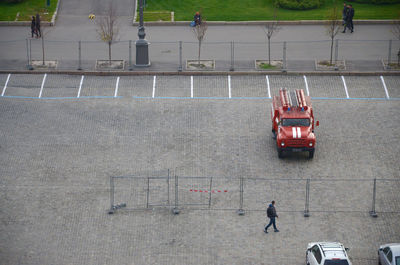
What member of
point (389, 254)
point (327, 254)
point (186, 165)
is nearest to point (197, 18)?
point (186, 165)

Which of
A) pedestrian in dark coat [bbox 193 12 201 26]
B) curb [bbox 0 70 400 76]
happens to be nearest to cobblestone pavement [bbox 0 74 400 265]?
curb [bbox 0 70 400 76]

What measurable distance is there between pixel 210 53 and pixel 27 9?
13.6 metres

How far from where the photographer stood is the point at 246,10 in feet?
163

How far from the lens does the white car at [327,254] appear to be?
987 inches

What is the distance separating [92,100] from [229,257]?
14023 millimetres

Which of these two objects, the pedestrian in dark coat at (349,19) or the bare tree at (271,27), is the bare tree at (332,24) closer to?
the pedestrian in dark coat at (349,19)

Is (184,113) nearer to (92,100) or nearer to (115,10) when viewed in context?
(92,100)

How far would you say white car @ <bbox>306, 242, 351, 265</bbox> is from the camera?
987 inches

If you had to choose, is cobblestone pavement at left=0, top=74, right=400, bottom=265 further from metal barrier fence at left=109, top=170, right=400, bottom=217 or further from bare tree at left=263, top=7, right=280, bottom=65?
bare tree at left=263, top=7, right=280, bottom=65

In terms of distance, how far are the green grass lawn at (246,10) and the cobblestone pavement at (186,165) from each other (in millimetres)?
8934

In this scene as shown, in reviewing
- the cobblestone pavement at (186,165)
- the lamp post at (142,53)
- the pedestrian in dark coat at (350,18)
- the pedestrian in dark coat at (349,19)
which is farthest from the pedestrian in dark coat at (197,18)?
the pedestrian in dark coat at (350,18)

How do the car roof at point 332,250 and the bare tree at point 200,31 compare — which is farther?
the bare tree at point 200,31

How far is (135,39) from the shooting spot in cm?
4541

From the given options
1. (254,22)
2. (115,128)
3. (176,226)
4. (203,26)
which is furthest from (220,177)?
(254,22)
